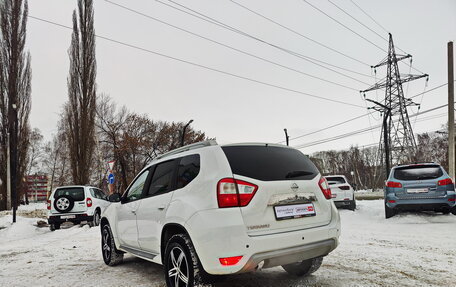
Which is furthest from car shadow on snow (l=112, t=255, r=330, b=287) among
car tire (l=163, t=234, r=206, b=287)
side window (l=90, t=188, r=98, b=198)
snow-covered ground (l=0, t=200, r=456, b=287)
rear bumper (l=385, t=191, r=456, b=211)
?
side window (l=90, t=188, r=98, b=198)

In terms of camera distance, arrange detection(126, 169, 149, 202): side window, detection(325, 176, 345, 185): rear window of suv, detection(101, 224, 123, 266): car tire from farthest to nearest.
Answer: detection(325, 176, 345, 185): rear window of suv → detection(101, 224, 123, 266): car tire → detection(126, 169, 149, 202): side window

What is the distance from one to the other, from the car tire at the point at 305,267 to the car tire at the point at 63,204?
33.2ft

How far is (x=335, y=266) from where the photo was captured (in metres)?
4.93

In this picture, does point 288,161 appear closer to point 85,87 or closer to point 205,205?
point 205,205

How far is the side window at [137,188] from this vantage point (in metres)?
4.85

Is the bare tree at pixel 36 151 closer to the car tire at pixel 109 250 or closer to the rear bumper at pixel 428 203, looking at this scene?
the car tire at pixel 109 250

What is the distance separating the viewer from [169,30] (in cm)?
1316

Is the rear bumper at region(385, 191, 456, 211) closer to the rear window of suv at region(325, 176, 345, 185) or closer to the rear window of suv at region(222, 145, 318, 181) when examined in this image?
the rear window of suv at region(325, 176, 345, 185)

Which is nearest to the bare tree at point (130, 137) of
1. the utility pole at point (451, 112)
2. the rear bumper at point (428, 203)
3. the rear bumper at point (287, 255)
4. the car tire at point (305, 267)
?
the utility pole at point (451, 112)

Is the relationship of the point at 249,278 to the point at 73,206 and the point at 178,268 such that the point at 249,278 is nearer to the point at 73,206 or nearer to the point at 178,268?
the point at 178,268

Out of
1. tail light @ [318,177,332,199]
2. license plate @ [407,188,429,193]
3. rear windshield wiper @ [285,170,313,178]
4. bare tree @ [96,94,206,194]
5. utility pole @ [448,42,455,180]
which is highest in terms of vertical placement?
bare tree @ [96,94,206,194]

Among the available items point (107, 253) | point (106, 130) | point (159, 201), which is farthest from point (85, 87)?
point (159, 201)

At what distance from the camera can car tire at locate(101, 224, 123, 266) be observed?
553 centimetres

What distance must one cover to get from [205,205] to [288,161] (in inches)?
45.1
